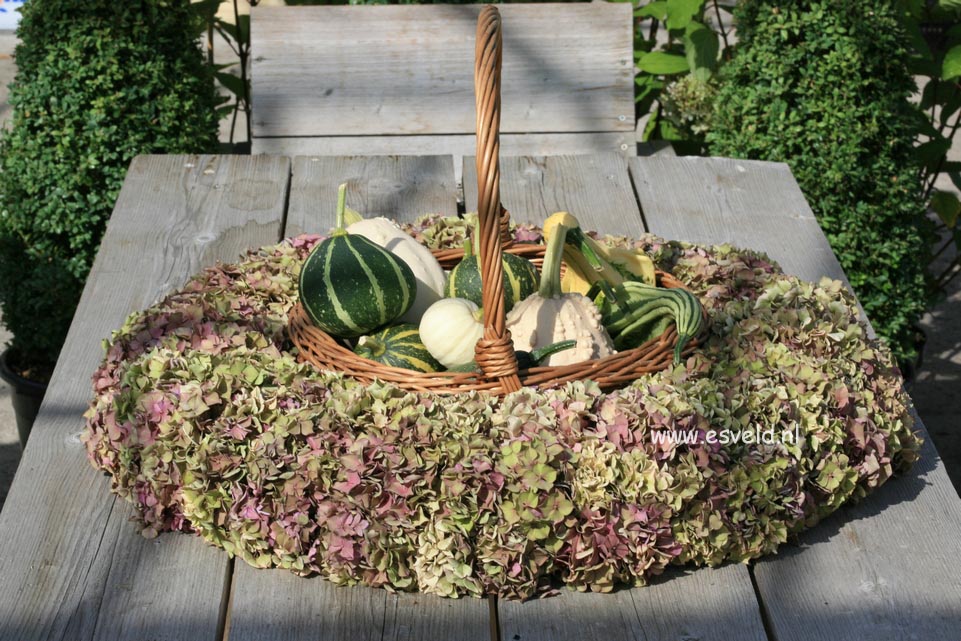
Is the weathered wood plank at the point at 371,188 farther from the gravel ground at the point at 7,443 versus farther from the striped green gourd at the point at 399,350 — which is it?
the gravel ground at the point at 7,443

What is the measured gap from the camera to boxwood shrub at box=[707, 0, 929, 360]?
3.33 metres

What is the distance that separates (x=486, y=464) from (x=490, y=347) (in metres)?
0.19

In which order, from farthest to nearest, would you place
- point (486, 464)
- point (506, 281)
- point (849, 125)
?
point (849, 125) < point (506, 281) < point (486, 464)

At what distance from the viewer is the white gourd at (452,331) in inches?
73.5

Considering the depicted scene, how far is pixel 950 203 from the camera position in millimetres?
3658

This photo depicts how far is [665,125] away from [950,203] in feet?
3.48

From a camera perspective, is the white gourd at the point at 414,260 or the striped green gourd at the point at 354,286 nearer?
the striped green gourd at the point at 354,286

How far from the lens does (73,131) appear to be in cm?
334

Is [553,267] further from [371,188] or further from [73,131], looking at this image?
[73,131]

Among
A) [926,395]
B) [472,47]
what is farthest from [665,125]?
[926,395]

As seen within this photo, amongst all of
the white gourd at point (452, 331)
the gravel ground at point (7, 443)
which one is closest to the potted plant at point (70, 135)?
the gravel ground at point (7, 443)

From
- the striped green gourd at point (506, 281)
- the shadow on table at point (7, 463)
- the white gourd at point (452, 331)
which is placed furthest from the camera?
the shadow on table at point (7, 463)

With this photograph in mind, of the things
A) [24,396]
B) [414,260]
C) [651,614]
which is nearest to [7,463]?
[24,396]

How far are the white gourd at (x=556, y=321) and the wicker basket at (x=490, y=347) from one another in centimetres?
6
